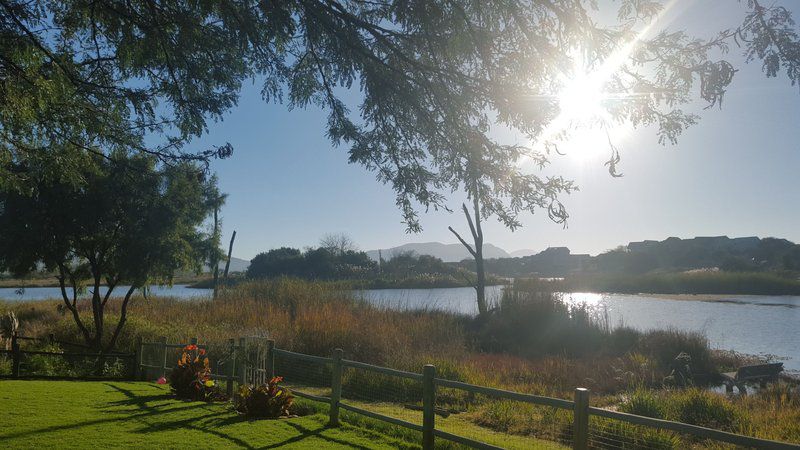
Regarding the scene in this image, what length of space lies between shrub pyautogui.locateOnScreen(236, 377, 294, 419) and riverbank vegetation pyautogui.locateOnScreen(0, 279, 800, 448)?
11.2ft

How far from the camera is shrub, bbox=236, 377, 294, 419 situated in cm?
980

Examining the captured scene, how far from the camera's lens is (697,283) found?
160 feet

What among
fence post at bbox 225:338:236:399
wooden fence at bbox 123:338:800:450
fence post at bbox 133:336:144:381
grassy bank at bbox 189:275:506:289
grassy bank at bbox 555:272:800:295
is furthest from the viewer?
grassy bank at bbox 189:275:506:289

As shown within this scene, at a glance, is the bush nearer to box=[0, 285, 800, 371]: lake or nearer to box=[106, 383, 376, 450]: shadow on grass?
box=[0, 285, 800, 371]: lake

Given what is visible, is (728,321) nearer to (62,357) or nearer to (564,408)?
(564,408)

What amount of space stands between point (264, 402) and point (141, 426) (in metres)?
1.98

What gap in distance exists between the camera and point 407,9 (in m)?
6.13

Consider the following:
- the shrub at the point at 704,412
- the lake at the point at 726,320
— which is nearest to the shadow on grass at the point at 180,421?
the shrub at the point at 704,412

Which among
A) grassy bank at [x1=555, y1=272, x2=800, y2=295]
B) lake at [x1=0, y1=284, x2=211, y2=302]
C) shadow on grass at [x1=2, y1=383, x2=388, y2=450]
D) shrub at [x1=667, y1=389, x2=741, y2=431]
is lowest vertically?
shrub at [x1=667, y1=389, x2=741, y2=431]

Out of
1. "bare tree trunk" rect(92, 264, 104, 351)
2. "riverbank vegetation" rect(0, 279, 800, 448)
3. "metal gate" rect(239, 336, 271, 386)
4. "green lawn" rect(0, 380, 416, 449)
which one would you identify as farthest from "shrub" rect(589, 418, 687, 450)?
"bare tree trunk" rect(92, 264, 104, 351)

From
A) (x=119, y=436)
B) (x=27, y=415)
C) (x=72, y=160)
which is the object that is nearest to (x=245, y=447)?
(x=119, y=436)

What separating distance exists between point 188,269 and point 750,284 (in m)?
44.4

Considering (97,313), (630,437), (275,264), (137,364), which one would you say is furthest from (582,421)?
(275,264)

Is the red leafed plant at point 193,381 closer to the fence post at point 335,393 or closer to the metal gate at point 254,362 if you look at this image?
the metal gate at point 254,362
